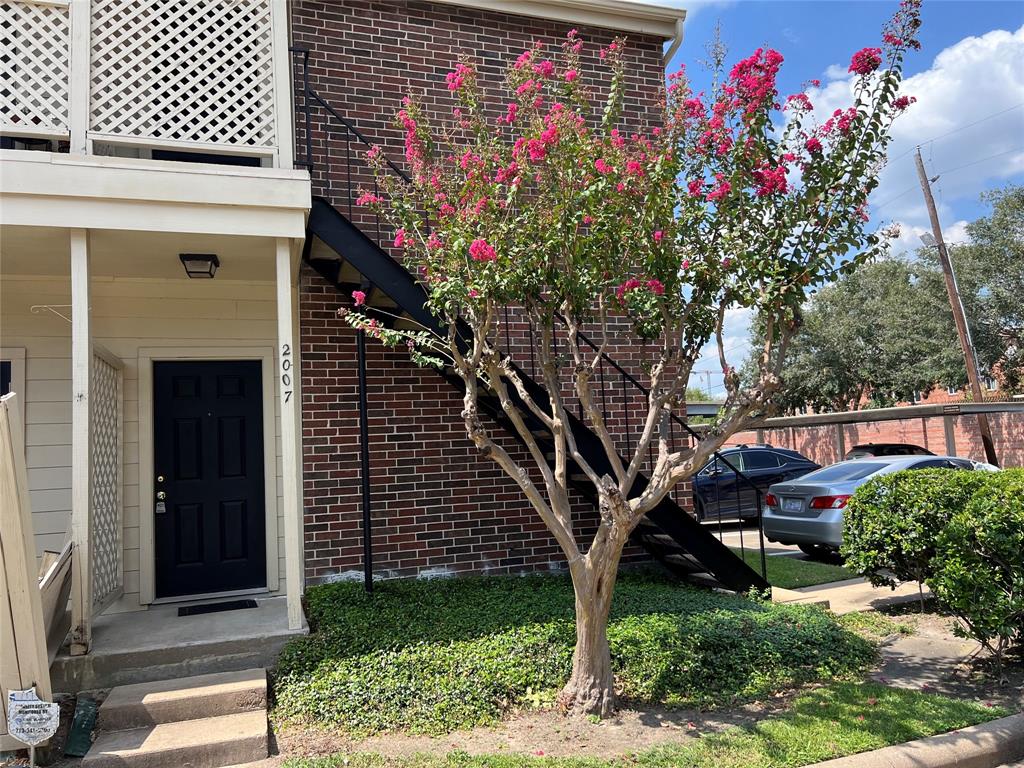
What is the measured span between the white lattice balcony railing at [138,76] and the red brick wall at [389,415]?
1.21m

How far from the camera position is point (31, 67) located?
4.92 meters

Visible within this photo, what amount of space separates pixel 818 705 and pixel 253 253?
5126mm

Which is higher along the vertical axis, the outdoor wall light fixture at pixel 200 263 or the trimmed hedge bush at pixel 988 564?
the outdoor wall light fixture at pixel 200 263

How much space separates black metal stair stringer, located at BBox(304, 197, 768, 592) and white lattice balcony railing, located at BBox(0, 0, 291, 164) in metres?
0.71

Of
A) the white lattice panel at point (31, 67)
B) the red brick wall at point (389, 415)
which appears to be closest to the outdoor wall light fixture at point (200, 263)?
the red brick wall at point (389, 415)

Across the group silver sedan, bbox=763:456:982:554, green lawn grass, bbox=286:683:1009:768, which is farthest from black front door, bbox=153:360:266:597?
silver sedan, bbox=763:456:982:554

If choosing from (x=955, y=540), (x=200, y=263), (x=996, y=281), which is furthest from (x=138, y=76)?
(x=996, y=281)

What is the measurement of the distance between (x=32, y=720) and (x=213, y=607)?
237cm

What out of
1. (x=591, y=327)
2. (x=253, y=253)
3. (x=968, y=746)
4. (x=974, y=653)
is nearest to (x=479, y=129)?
(x=253, y=253)

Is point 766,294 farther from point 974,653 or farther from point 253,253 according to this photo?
point 253,253

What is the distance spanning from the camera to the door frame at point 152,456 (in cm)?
595

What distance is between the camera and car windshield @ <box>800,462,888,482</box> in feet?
29.2

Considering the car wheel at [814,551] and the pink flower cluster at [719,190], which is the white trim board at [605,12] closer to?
the pink flower cluster at [719,190]

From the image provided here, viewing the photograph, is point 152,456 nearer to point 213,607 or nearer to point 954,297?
point 213,607
